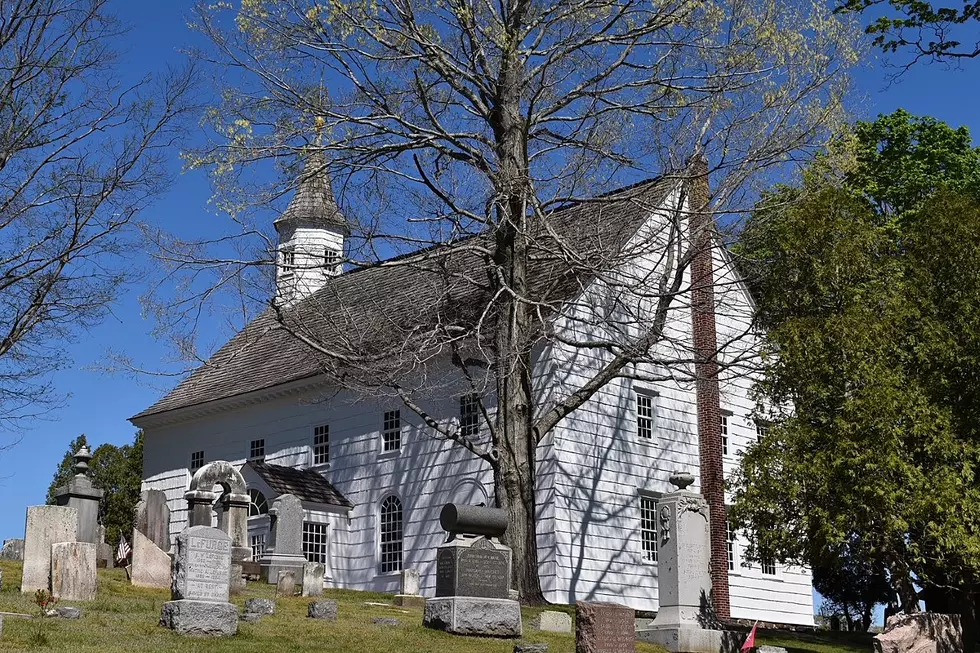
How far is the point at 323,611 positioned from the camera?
1762 cm

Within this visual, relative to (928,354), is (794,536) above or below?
below

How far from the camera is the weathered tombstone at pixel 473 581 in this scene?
57.0 ft

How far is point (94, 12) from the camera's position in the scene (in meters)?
23.1

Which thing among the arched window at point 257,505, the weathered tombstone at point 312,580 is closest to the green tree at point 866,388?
the weathered tombstone at point 312,580

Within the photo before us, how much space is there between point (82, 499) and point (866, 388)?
624 inches

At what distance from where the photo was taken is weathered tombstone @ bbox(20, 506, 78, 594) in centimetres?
1884

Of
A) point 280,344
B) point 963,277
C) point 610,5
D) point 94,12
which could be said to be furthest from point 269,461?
point 963,277

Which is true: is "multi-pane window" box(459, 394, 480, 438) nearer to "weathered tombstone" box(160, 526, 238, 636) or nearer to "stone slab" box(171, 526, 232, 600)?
"weathered tombstone" box(160, 526, 238, 636)

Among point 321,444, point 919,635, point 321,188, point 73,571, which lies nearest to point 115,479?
point 321,444

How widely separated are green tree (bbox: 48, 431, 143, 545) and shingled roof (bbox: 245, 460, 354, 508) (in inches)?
870

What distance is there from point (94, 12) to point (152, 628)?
13.3 m

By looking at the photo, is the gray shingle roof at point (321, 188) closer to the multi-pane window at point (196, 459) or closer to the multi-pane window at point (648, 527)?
the multi-pane window at point (648, 527)

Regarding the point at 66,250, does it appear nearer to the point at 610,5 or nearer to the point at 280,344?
the point at 610,5

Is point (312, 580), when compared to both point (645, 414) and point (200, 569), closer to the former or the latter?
point (200, 569)
